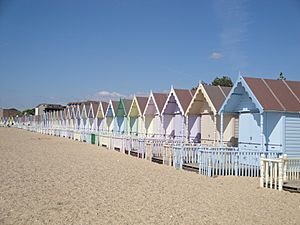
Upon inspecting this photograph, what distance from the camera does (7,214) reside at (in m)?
8.15

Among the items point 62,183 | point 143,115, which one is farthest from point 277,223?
point 143,115

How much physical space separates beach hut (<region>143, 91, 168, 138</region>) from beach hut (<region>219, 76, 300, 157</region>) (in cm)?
954

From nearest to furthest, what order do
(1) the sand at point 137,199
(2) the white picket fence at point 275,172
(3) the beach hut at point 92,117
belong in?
(1) the sand at point 137,199 → (2) the white picket fence at point 275,172 → (3) the beach hut at point 92,117

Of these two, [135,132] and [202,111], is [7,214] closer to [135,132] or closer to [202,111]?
[202,111]

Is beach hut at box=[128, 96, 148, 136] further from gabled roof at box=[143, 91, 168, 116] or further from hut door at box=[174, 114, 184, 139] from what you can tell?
hut door at box=[174, 114, 184, 139]

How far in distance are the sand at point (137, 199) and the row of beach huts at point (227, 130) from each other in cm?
95

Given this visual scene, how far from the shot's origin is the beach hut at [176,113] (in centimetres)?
2369

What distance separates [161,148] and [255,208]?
1267cm

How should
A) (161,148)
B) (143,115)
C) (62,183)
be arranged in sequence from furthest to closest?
(143,115) < (161,148) < (62,183)

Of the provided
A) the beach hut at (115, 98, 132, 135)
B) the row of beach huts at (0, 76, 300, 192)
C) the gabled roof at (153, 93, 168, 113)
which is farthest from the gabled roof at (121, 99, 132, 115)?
the gabled roof at (153, 93, 168, 113)

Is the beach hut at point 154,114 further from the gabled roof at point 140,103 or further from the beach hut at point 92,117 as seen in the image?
the beach hut at point 92,117

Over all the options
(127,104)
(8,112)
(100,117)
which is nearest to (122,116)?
(127,104)

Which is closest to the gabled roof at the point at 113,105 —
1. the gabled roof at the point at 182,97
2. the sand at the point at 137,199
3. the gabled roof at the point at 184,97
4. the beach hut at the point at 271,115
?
the gabled roof at the point at 182,97

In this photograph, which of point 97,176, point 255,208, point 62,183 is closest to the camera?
point 255,208
